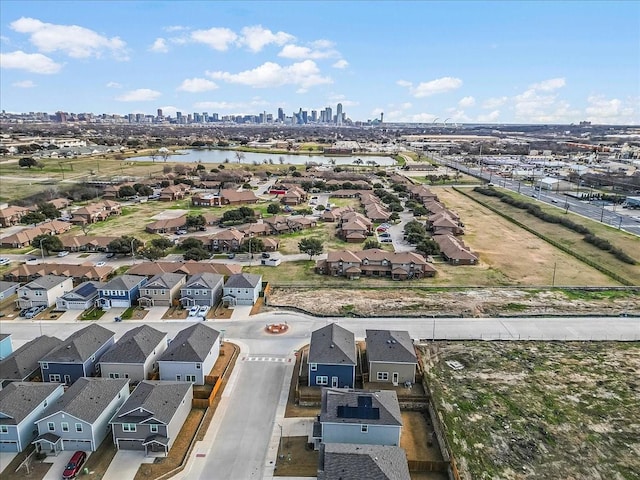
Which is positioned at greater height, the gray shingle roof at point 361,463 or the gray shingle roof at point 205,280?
the gray shingle roof at point 205,280

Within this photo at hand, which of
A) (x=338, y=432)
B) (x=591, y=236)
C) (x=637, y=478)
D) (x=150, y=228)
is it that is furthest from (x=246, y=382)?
(x=591, y=236)

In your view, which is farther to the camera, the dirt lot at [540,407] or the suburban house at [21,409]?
the suburban house at [21,409]

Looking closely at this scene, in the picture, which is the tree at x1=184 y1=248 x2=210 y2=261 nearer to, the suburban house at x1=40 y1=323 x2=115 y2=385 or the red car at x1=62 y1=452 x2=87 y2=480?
the suburban house at x1=40 y1=323 x2=115 y2=385

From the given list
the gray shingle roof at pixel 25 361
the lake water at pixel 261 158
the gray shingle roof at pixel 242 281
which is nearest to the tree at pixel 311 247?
the gray shingle roof at pixel 242 281

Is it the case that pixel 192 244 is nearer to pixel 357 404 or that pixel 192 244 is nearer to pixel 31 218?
pixel 31 218

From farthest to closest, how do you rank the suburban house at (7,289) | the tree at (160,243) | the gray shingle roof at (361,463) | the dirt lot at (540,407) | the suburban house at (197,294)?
the tree at (160,243)
the suburban house at (7,289)
the suburban house at (197,294)
the dirt lot at (540,407)
the gray shingle roof at (361,463)

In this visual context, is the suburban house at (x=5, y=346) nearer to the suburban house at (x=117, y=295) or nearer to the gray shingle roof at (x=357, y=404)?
the suburban house at (x=117, y=295)

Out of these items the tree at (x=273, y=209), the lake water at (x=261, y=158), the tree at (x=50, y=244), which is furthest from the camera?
the lake water at (x=261, y=158)

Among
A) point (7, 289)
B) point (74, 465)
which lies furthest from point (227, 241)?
point (74, 465)
